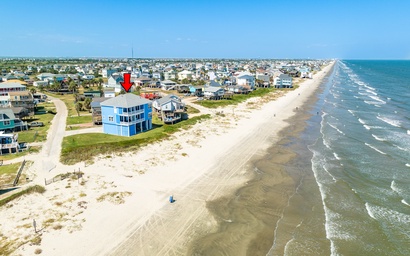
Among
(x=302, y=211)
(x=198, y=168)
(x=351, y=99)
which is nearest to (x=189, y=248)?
(x=302, y=211)

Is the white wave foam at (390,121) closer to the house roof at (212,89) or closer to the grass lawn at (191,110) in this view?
the grass lawn at (191,110)

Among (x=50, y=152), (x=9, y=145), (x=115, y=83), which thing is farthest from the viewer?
(x=115, y=83)

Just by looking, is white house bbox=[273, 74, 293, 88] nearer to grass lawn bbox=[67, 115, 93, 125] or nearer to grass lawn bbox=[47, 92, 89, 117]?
grass lawn bbox=[47, 92, 89, 117]

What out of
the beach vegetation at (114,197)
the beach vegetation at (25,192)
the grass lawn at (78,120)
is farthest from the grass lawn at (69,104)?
the beach vegetation at (114,197)

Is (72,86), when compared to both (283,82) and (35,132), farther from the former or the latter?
(283,82)

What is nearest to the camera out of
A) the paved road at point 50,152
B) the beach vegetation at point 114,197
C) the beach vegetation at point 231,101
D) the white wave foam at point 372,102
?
the beach vegetation at point 114,197

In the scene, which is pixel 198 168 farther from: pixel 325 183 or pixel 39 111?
pixel 39 111

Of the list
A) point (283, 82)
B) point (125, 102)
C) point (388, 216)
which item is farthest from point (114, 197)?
point (283, 82)
